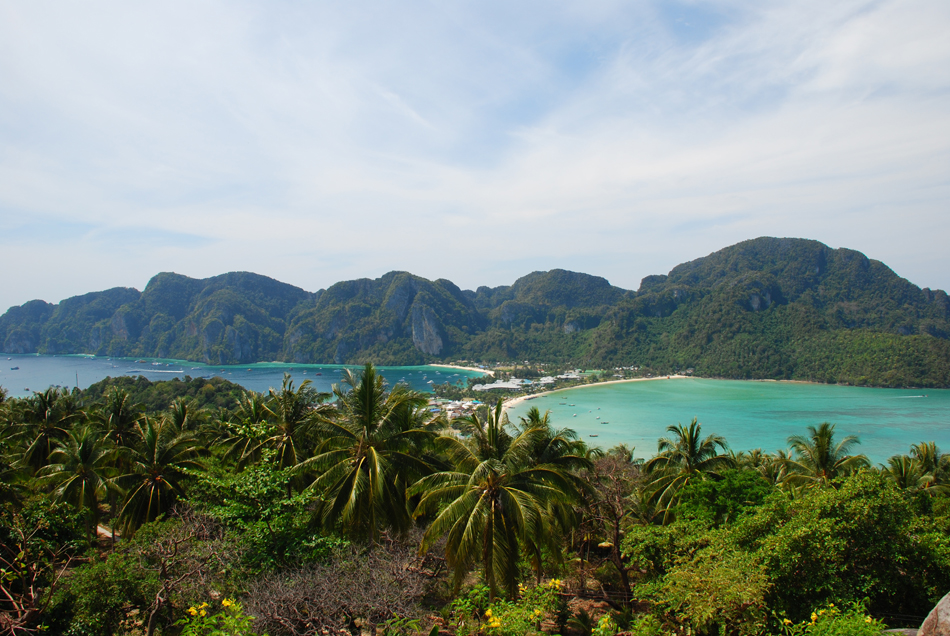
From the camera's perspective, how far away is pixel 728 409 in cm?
8669

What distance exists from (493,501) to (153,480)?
34.2 feet

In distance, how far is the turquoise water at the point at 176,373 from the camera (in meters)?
122

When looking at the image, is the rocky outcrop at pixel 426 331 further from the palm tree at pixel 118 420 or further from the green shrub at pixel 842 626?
the green shrub at pixel 842 626

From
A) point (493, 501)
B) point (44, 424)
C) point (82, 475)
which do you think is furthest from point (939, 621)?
point (44, 424)

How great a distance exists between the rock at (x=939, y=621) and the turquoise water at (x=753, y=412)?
52.8 meters

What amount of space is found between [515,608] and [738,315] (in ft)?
587

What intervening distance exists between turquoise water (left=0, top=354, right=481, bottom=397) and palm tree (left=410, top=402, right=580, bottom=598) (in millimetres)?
107631

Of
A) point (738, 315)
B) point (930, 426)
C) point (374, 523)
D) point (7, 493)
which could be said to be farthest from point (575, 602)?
point (738, 315)

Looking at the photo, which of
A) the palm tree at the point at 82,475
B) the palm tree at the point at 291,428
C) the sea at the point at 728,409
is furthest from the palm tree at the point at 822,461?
the sea at the point at 728,409

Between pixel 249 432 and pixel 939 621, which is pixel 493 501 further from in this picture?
pixel 249 432

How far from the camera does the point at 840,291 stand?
566 feet

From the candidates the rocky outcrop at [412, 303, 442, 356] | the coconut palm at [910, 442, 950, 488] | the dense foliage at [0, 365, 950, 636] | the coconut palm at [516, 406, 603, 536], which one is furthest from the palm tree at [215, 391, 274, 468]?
the rocky outcrop at [412, 303, 442, 356]

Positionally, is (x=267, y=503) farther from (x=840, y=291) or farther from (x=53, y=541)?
(x=840, y=291)

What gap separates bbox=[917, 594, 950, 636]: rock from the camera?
5098mm
